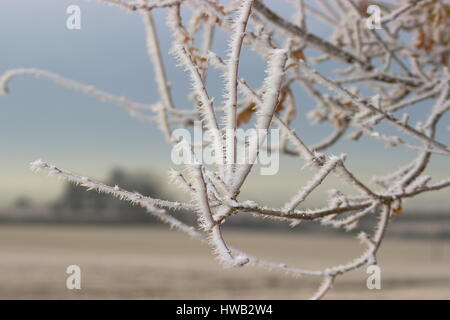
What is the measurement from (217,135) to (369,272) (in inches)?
65.6

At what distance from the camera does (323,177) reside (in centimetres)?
210

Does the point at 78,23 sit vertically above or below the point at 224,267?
above

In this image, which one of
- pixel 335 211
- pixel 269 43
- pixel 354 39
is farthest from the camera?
pixel 354 39

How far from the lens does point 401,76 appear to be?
13.0 feet

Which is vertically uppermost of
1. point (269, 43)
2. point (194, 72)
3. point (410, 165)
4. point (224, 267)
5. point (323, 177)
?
point (269, 43)

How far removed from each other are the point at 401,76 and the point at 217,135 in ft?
7.35

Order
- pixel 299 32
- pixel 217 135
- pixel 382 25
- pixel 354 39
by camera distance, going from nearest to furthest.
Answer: pixel 217 135
pixel 299 32
pixel 382 25
pixel 354 39

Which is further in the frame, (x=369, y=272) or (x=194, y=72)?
(x=369, y=272)

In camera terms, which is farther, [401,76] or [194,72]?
[401,76]

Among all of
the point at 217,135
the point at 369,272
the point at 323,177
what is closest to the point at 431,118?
the point at 369,272

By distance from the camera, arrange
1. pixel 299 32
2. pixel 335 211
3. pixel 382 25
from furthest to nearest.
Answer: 1. pixel 382 25
2. pixel 299 32
3. pixel 335 211

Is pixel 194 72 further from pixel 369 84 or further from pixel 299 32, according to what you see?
pixel 369 84

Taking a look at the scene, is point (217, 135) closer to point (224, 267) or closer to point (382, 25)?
point (224, 267)

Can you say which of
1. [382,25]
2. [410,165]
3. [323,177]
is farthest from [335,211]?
[382,25]
